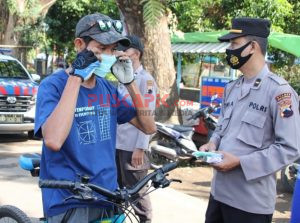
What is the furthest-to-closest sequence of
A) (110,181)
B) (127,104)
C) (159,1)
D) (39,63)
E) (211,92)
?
(39,63), (211,92), (127,104), (110,181), (159,1)

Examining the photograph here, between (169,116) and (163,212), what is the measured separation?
9.92 ft

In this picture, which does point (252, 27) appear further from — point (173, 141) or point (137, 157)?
point (173, 141)

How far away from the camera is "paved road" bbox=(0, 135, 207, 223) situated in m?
5.34

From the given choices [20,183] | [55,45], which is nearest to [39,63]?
[55,45]

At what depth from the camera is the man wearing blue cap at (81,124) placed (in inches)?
85.8

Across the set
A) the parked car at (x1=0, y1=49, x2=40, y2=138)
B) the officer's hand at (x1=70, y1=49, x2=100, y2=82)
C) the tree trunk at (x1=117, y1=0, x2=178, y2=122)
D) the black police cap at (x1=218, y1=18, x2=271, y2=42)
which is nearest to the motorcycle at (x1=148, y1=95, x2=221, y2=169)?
the tree trunk at (x1=117, y1=0, x2=178, y2=122)

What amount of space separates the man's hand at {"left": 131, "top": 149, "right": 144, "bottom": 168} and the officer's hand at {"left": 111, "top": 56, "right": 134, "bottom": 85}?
161 centimetres

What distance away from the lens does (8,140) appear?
1011 cm

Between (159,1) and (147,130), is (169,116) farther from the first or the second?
(159,1)

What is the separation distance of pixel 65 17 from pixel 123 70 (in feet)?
64.1

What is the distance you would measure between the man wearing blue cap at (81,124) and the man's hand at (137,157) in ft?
5.49

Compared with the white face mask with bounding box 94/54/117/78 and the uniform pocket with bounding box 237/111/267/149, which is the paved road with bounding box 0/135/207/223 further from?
the white face mask with bounding box 94/54/117/78

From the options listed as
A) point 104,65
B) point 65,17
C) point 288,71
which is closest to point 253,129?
point 104,65

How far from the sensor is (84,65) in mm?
2188
